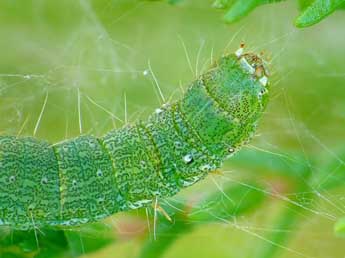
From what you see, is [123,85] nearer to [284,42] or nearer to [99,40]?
[99,40]

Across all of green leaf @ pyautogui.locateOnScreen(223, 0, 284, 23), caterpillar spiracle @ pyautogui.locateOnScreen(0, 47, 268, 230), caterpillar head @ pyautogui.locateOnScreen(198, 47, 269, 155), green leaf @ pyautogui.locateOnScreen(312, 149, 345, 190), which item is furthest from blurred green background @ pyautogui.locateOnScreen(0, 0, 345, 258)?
green leaf @ pyautogui.locateOnScreen(223, 0, 284, 23)

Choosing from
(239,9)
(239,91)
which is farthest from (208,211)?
(239,9)

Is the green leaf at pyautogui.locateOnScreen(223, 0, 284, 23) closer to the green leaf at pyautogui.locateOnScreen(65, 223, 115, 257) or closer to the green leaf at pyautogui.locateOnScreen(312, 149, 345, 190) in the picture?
the green leaf at pyautogui.locateOnScreen(312, 149, 345, 190)

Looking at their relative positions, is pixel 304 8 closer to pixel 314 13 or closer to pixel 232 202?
pixel 314 13

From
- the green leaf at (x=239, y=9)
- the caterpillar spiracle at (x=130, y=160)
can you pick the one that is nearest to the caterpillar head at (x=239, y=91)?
the caterpillar spiracle at (x=130, y=160)

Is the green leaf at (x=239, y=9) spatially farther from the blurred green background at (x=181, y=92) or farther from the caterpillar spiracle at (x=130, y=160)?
the blurred green background at (x=181, y=92)

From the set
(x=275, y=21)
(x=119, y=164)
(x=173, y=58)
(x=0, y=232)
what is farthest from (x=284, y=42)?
(x=0, y=232)
